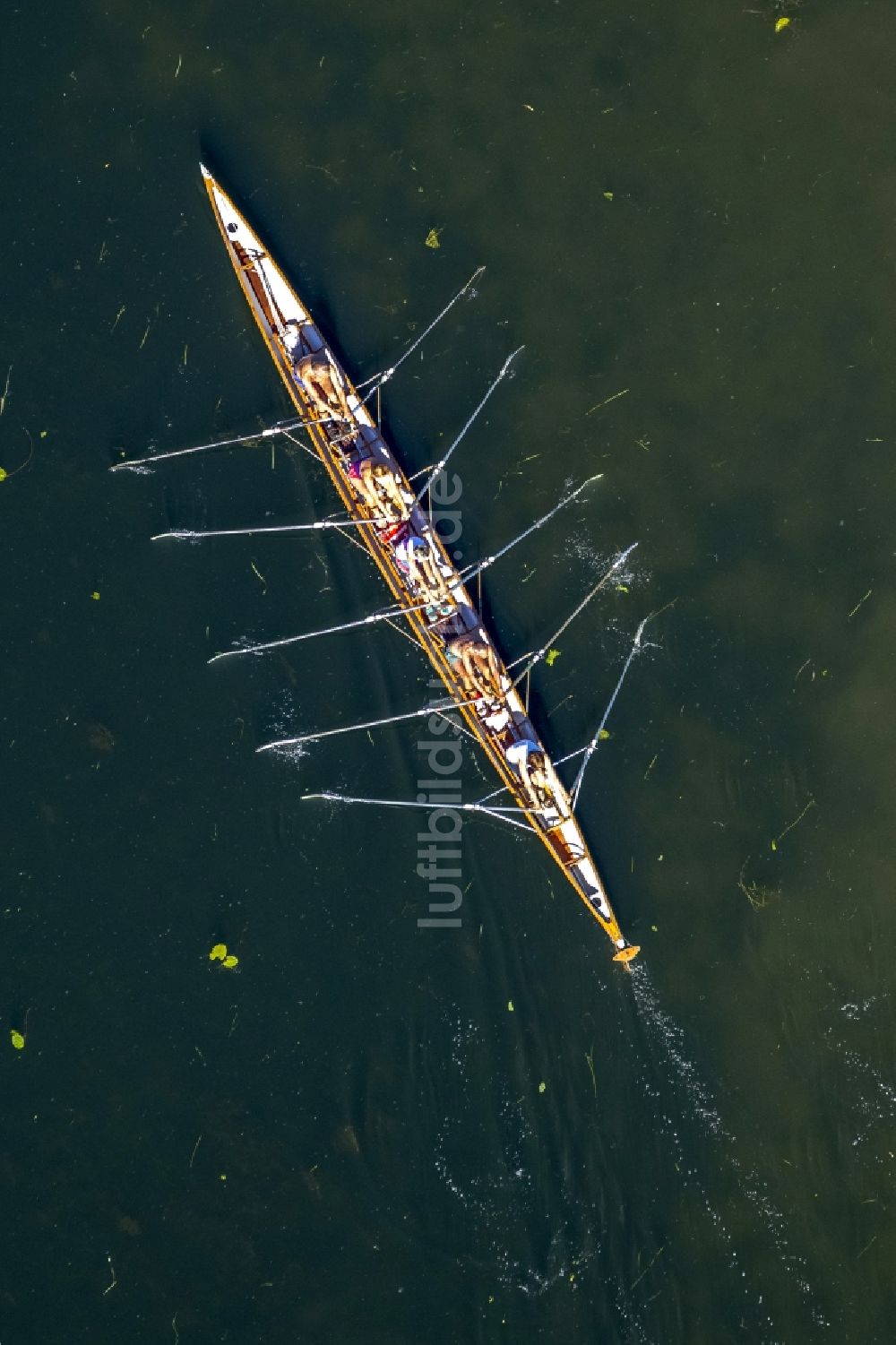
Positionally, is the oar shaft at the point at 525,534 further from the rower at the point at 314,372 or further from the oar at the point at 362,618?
the rower at the point at 314,372

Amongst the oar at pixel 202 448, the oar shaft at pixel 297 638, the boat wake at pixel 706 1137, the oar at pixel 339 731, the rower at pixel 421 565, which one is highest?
the oar at pixel 202 448

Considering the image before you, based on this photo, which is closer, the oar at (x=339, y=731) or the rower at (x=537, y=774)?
the rower at (x=537, y=774)

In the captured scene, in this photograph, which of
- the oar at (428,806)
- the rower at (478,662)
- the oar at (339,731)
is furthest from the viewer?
the oar at (339,731)

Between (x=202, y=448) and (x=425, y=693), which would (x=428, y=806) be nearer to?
(x=425, y=693)

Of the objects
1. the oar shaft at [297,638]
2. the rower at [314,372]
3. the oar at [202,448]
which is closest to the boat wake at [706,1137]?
the oar shaft at [297,638]

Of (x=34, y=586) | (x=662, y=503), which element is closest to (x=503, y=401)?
(x=662, y=503)

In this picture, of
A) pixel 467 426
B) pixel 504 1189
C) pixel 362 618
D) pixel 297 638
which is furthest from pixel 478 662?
pixel 504 1189
